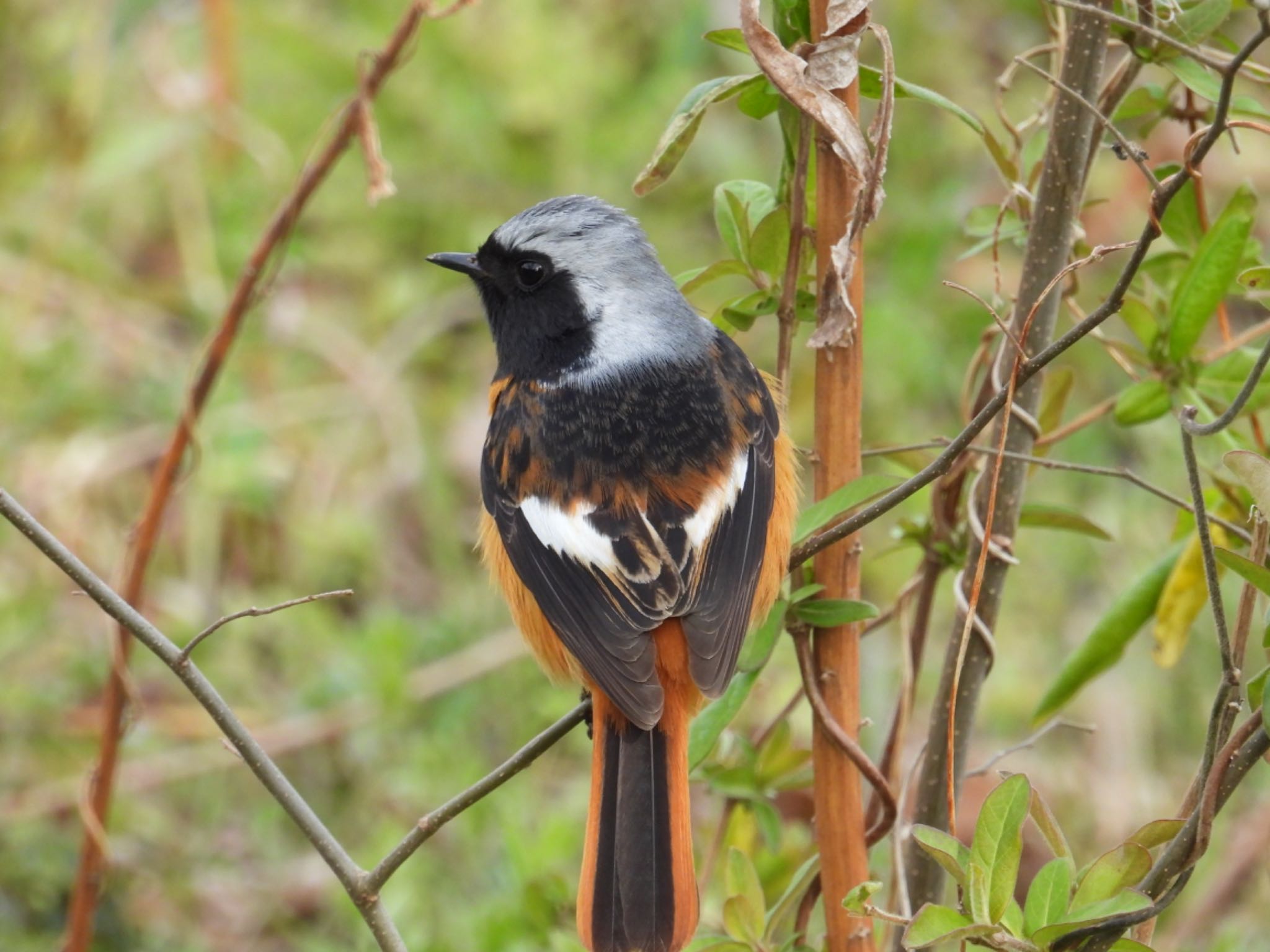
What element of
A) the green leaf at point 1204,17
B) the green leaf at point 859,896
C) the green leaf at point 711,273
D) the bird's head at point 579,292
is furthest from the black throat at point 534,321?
the green leaf at point 859,896

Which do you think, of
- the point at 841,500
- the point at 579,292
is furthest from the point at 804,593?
the point at 579,292

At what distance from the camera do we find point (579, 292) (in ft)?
10.2

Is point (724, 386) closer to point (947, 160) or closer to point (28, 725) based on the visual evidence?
point (28, 725)

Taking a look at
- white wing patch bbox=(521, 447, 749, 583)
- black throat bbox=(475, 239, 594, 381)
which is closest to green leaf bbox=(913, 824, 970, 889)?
white wing patch bbox=(521, 447, 749, 583)

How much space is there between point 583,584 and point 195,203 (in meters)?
3.67

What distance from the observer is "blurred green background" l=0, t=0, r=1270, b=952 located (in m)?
4.16

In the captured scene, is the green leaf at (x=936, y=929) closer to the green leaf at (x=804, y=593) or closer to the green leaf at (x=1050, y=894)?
the green leaf at (x=1050, y=894)

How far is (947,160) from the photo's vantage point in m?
5.91

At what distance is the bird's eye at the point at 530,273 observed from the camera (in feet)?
10.3

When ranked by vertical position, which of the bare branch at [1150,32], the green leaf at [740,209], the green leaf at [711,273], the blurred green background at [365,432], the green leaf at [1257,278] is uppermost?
the bare branch at [1150,32]

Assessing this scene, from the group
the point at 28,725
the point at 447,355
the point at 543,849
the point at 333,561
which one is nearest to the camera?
the point at 543,849

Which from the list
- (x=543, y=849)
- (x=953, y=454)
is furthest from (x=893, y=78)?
(x=543, y=849)

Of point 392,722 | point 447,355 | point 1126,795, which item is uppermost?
point 447,355

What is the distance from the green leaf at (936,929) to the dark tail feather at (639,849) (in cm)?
58
